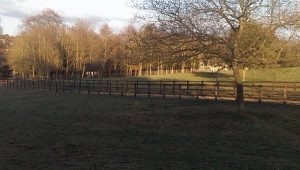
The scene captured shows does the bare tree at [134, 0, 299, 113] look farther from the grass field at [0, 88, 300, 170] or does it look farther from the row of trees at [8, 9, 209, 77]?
the row of trees at [8, 9, 209, 77]

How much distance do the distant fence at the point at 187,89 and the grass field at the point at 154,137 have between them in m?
3.43

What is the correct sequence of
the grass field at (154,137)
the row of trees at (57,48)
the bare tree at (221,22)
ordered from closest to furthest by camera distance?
the grass field at (154,137) → the bare tree at (221,22) → the row of trees at (57,48)

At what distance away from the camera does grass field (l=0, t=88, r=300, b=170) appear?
13984 millimetres

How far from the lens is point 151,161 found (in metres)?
14.1

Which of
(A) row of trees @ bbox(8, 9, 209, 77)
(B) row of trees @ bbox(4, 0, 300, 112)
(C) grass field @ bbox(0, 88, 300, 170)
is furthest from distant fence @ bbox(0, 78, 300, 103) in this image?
(A) row of trees @ bbox(8, 9, 209, 77)

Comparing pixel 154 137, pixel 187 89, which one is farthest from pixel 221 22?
pixel 187 89

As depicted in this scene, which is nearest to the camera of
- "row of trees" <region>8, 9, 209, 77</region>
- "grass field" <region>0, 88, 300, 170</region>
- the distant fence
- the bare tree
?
"grass field" <region>0, 88, 300, 170</region>

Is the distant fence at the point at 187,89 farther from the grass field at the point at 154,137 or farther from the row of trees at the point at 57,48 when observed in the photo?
the row of trees at the point at 57,48

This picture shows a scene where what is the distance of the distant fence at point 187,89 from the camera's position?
31106 millimetres

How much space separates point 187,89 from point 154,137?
57.9 feet

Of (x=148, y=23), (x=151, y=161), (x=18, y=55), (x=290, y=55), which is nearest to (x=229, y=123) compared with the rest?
(x=290, y=55)

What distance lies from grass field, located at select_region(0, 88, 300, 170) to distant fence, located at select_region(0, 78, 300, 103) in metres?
3.43

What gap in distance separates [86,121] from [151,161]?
10519 millimetres

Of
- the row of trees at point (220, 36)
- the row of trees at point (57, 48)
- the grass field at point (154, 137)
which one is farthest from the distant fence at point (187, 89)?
the row of trees at point (57, 48)
